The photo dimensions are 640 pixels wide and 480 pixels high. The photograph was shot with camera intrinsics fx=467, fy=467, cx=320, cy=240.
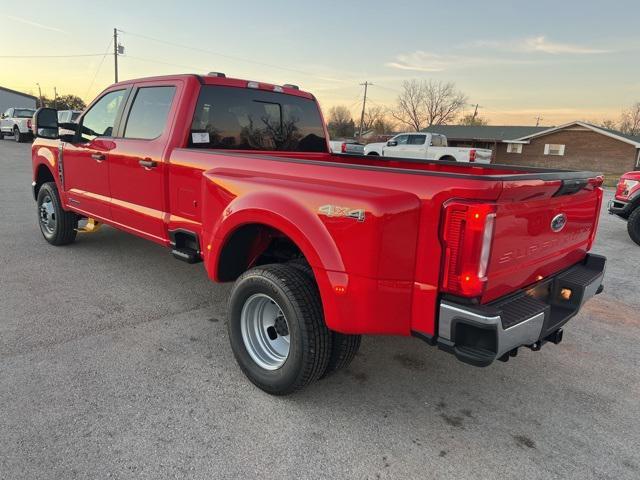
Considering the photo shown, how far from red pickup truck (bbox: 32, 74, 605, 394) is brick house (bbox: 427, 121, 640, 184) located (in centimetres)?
3670

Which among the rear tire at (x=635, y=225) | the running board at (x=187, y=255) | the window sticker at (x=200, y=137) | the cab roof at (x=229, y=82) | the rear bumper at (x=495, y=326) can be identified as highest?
the cab roof at (x=229, y=82)

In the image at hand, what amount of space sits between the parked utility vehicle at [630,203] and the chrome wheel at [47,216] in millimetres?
8567

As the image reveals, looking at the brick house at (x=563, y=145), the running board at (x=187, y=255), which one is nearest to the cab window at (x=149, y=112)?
the running board at (x=187, y=255)

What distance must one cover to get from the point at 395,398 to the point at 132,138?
317 cm

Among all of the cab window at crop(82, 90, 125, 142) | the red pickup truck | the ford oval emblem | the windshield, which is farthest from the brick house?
the ford oval emblem

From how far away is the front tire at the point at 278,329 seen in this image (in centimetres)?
261

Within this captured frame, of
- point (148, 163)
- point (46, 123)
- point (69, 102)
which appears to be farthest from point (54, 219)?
point (69, 102)

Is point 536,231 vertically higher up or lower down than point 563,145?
higher up

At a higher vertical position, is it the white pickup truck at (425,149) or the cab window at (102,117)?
the cab window at (102,117)

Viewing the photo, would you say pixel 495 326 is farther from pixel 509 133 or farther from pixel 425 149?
pixel 509 133

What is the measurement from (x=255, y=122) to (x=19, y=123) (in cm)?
2866

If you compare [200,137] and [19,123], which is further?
[19,123]

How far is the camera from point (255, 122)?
13.8 ft

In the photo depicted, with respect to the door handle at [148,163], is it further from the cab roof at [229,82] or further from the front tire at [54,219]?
the front tire at [54,219]
